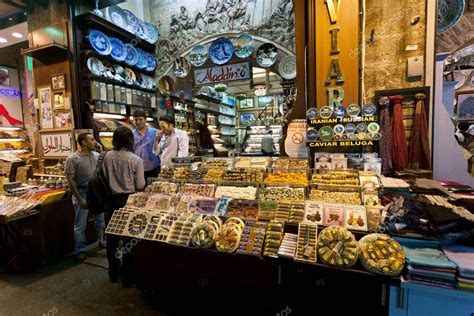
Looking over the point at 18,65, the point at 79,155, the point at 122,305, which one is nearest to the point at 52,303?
the point at 122,305

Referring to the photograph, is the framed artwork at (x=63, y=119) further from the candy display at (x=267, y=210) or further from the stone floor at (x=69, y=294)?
the candy display at (x=267, y=210)

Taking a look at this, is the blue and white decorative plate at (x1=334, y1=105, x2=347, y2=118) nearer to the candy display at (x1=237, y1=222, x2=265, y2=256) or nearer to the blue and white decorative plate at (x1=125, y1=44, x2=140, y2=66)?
the candy display at (x1=237, y1=222, x2=265, y2=256)

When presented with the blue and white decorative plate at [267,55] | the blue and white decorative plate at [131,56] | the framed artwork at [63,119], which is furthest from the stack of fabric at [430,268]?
the blue and white decorative plate at [131,56]

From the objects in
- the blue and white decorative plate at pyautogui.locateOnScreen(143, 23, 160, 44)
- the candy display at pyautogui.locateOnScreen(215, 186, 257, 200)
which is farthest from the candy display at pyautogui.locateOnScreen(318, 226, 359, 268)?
the blue and white decorative plate at pyautogui.locateOnScreen(143, 23, 160, 44)

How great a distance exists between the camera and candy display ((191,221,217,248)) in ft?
6.62

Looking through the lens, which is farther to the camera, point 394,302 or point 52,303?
point 52,303

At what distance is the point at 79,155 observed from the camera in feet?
11.5

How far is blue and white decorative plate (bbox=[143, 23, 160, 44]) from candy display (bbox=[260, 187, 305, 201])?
17.7 ft

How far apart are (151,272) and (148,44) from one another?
18.2 feet

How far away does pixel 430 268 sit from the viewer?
1.43 m

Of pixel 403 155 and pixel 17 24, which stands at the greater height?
pixel 17 24

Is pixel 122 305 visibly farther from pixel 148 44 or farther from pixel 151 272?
pixel 148 44

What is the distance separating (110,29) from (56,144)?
2564 millimetres

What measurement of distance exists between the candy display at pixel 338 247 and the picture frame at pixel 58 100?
5021mm
